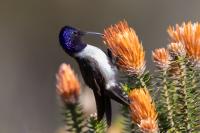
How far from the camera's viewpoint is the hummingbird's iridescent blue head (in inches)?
153

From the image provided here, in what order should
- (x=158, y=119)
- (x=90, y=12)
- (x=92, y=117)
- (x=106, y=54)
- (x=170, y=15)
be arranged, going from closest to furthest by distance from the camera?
(x=158, y=119) < (x=92, y=117) < (x=106, y=54) < (x=170, y=15) < (x=90, y=12)

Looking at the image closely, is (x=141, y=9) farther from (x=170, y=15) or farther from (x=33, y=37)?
(x=33, y=37)

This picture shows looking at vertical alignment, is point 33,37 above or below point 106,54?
above

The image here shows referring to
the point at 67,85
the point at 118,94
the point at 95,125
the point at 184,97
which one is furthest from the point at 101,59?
the point at 184,97

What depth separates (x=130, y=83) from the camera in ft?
10.1

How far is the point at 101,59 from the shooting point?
3818 mm

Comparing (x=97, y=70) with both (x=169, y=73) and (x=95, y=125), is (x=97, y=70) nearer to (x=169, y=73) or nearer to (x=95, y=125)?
(x=95, y=125)

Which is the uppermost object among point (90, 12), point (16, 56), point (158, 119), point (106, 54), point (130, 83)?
point (90, 12)

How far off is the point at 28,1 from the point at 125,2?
62.1 inches

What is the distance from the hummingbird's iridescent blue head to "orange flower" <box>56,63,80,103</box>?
1.13ft

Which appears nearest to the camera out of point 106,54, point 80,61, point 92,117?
point 92,117

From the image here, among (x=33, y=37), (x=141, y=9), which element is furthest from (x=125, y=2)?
(x=33, y=37)

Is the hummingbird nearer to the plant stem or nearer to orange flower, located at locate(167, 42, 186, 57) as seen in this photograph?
the plant stem

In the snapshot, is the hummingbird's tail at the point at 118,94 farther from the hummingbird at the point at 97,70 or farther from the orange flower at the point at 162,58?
the orange flower at the point at 162,58
